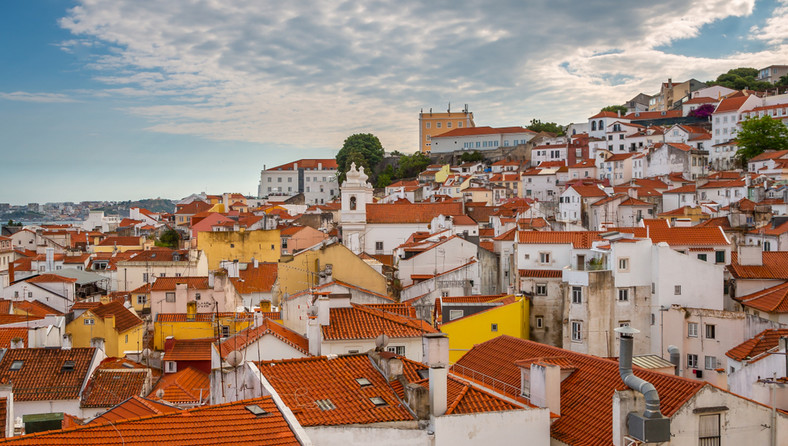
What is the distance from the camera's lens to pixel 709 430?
41.2ft

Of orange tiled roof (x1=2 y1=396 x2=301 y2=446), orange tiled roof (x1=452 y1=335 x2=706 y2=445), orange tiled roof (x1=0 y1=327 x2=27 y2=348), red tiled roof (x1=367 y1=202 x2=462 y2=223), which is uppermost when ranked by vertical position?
red tiled roof (x1=367 y1=202 x2=462 y2=223)

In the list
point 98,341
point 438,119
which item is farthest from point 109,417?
point 438,119

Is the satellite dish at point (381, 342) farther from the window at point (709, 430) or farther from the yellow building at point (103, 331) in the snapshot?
the yellow building at point (103, 331)

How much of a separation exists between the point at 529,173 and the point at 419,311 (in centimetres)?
6098

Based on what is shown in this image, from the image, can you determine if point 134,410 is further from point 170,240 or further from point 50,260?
point 170,240

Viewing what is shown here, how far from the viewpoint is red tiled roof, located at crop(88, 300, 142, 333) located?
1225 inches

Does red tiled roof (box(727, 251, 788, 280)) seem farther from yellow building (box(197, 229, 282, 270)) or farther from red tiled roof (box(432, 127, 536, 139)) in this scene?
red tiled roof (box(432, 127, 536, 139))

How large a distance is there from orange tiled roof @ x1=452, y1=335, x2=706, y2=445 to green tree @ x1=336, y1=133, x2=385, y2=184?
9978 cm

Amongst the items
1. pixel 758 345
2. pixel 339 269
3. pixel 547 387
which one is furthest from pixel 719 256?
pixel 547 387

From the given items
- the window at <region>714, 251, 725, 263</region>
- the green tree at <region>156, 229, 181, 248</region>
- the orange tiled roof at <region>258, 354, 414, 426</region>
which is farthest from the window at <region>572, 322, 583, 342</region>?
the green tree at <region>156, 229, 181, 248</region>

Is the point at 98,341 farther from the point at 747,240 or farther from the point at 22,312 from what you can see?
the point at 747,240

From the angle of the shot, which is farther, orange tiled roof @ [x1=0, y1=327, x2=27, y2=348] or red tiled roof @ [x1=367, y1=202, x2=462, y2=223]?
red tiled roof @ [x1=367, y1=202, x2=462, y2=223]

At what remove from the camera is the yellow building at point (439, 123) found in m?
140

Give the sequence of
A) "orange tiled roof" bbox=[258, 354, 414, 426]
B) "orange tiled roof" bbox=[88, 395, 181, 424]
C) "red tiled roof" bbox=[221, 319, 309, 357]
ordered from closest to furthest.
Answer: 1. "orange tiled roof" bbox=[258, 354, 414, 426]
2. "orange tiled roof" bbox=[88, 395, 181, 424]
3. "red tiled roof" bbox=[221, 319, 309, 357]
